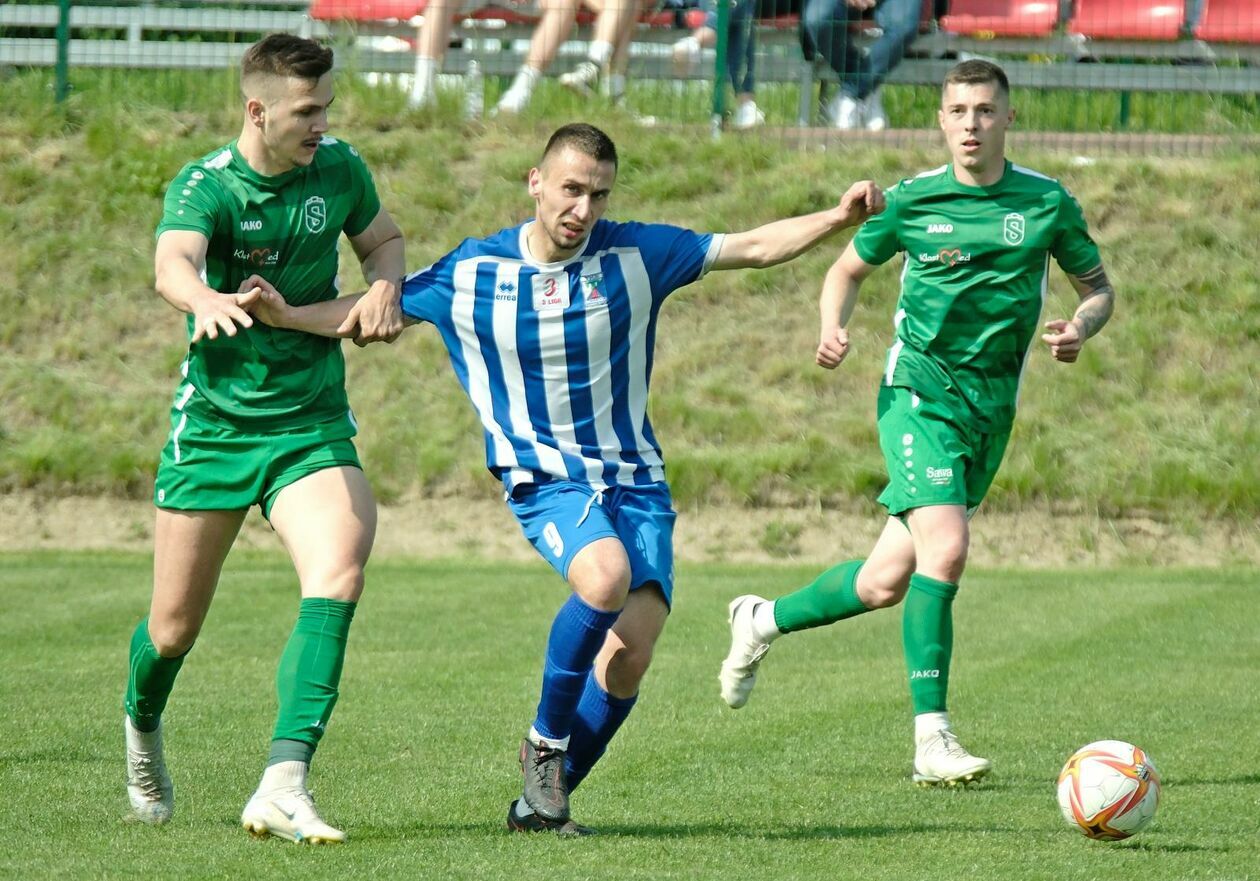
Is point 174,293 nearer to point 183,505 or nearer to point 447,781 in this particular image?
point 183,505

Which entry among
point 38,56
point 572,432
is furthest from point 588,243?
point 38,56

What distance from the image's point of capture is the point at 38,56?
51.9 ft

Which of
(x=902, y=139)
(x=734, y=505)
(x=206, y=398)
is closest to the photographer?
(x=206, y=398)

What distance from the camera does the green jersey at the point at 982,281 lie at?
21.0ft

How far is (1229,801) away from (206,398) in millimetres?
3368

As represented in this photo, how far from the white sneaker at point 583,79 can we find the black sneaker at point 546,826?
10725 millimetres

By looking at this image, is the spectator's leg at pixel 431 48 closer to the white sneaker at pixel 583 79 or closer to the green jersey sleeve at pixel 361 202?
the white sneaker at pixel 583 79

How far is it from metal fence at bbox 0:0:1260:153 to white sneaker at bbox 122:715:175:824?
10.3m

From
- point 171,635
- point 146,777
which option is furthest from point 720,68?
point 146,777

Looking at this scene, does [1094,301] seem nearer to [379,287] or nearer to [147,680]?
[379,287]

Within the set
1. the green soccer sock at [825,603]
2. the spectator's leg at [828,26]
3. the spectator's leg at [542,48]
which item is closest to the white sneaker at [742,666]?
the green soccer sock at [825,603]

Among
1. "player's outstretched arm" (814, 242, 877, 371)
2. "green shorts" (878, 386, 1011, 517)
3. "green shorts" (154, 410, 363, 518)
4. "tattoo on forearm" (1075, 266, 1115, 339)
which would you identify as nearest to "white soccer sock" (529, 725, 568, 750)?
"green shorts" (154, 410, 363, 518)

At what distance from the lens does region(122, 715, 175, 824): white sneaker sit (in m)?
5.23

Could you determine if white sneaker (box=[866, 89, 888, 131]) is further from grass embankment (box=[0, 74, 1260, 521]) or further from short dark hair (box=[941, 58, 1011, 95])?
short dark hair (box=[941, 58, 1011, 95])
